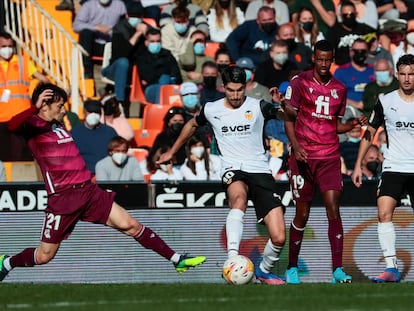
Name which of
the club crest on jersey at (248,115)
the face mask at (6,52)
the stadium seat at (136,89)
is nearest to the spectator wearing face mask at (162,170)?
the face mask at (6,52)

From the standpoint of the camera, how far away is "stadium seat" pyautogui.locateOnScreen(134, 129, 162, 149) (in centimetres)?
1742

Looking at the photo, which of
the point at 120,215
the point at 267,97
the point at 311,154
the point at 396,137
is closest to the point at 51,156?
the point at 120,215

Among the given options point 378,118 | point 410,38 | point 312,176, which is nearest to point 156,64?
point 410,38

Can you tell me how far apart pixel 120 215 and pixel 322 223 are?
9.22 ft

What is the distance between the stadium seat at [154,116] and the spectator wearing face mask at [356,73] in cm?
275

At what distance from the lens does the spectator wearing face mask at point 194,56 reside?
1884cm

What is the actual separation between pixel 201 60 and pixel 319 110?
24.4ft

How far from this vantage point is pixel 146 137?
57.4 ft

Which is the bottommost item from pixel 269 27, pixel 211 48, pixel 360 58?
pixel 360 58

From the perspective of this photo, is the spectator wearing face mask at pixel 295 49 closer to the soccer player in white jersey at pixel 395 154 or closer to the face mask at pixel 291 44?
the face mask at pixel 291 44

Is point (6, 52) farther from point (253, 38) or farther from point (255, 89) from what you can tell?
point (253, 38)

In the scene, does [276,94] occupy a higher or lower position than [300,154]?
higher

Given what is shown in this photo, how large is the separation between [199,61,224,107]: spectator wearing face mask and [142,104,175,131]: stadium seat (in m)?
0.58

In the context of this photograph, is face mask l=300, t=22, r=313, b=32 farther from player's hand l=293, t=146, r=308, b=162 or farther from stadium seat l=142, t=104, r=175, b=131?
player's hand l=293, t=146, r=308, b=162
